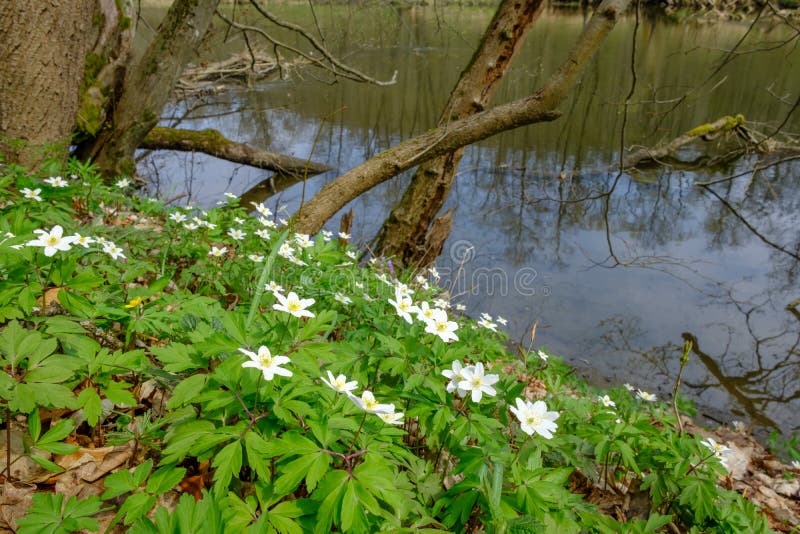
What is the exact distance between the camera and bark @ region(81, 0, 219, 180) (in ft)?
14.6

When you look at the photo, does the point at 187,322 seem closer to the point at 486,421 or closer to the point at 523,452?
the point at 486,421

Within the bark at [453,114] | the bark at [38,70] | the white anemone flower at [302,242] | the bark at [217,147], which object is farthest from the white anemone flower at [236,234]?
the bark at [217,147]

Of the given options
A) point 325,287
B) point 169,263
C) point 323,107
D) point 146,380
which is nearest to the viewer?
point 146,380

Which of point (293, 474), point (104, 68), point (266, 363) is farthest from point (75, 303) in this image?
point (104, 68)

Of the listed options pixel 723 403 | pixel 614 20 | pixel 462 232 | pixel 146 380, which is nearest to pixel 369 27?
pixel 462 232

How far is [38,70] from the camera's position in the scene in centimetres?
338

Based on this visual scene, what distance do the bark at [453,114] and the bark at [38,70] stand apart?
3008 millimetres

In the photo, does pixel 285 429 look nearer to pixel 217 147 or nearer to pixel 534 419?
pixel 534 419

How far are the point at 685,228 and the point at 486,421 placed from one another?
287 inches

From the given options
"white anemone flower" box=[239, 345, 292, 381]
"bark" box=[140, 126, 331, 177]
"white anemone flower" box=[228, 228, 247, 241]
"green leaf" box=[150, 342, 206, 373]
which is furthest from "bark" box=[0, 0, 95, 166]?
"white anemone flower" box=[239, 345, 292, 381]

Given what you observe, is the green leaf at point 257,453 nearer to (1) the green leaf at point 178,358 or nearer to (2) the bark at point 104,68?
(1) the green leaf at point 178,358

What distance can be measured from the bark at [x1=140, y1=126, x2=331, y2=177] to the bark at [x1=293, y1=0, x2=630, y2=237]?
2068mm

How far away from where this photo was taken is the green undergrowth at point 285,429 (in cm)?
105

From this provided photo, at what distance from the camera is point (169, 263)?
2664 mm
